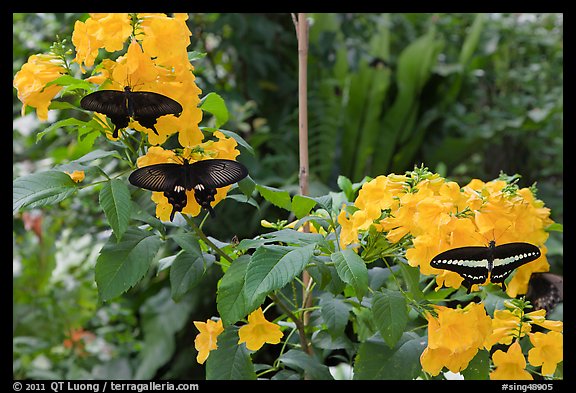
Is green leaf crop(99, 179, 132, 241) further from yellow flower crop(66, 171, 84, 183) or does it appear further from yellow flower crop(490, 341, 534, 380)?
yellow flower crop(490, 341, 534, 380)

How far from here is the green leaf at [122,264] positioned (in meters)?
0.84

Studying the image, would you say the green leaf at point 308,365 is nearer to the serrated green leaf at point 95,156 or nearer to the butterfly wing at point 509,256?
the butterfly wing at point 509,256

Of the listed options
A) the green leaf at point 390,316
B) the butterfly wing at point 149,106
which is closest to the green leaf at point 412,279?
the green leaf at point 390,316

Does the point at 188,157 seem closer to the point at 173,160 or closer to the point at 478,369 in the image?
the point at 173,160

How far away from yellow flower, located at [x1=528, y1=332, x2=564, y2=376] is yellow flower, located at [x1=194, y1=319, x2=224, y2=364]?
45cm

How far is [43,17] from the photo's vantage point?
2.85m

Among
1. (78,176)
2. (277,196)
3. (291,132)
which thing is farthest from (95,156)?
(291,132)

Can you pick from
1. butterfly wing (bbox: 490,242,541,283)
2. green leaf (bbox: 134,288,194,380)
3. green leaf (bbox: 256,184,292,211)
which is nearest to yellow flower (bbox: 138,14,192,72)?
green leaf (bbox: 256,184,292,211)

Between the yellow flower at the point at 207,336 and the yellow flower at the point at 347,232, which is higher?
Result: the yellow flower at the point at 347,232

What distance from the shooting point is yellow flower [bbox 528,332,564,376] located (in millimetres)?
913

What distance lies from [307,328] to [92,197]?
1797 millimetres

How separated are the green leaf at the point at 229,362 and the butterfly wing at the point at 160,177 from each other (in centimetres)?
24

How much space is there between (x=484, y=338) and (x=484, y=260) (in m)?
0.11
